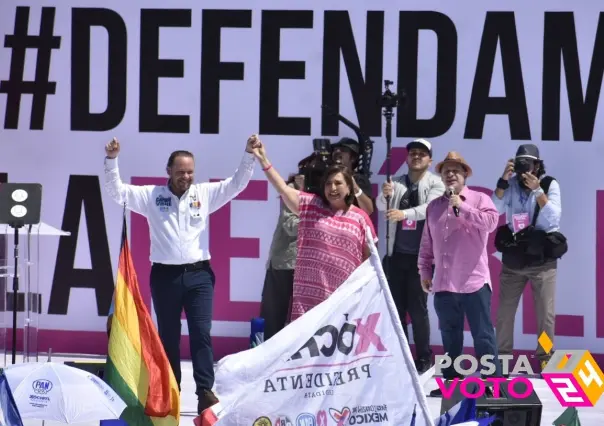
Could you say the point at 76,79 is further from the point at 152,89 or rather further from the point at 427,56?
the point at 427,56

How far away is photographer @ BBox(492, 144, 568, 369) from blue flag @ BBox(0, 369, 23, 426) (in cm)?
→ 454

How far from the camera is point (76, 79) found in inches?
417

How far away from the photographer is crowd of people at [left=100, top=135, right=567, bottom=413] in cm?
730

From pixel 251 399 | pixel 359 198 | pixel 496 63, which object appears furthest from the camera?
pixel 496 63

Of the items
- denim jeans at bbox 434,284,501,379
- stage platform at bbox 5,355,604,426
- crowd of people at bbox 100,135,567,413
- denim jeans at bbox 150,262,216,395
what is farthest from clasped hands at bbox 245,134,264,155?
stage platform at bbox 5,355,604,426

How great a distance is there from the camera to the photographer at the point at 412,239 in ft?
31.5

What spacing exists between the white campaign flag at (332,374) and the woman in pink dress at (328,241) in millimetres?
2340

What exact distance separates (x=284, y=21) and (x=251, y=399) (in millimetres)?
5947

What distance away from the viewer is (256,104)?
33.9 feet

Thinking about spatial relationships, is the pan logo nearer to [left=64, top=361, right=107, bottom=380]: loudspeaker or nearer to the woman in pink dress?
[left=64, top=361, right=107, bottom=380]: loudspeaker

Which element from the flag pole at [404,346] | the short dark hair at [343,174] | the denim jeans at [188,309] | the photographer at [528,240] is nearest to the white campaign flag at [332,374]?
the flag pole at [404,346]

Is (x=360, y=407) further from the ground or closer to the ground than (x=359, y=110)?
closer to the ground

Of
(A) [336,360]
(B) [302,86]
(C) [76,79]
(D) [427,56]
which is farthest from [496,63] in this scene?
(A) [336,360]
